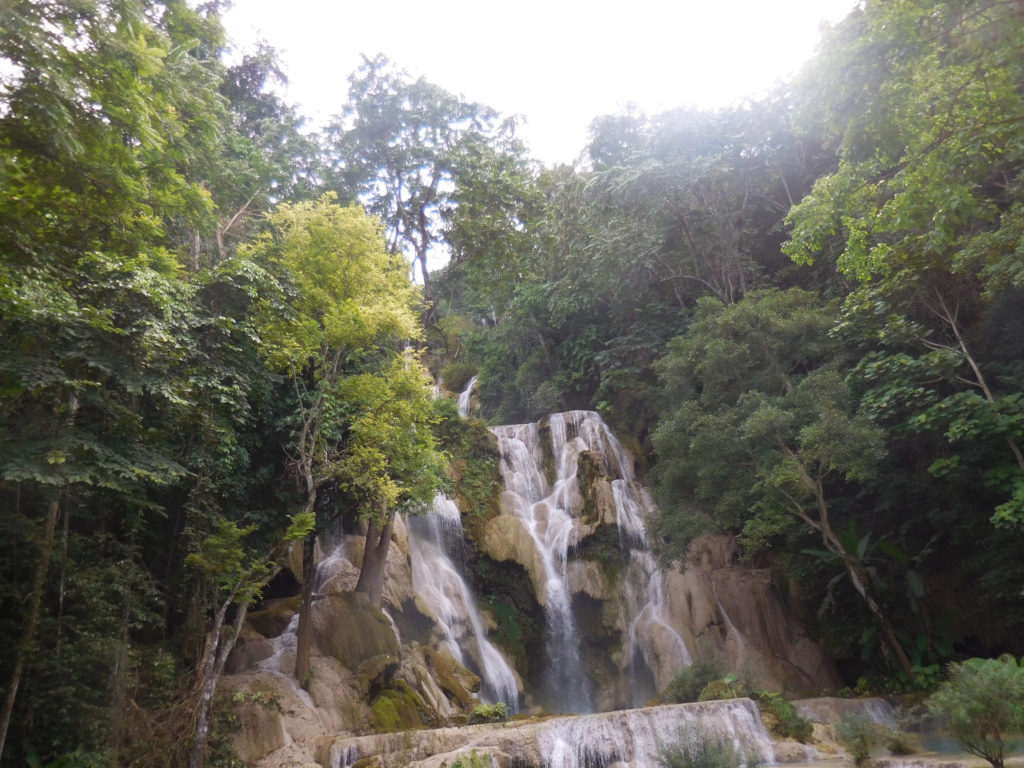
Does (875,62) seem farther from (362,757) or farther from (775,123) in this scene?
(775,123)

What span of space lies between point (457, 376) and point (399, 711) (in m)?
20.6

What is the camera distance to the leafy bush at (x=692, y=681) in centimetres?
1448

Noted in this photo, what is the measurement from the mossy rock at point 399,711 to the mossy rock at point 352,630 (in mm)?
759

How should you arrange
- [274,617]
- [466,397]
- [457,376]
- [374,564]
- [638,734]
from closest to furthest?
1. [638,734]
2. [274,617]
3. [374,564]
4. [466,397]
5. [457,376]

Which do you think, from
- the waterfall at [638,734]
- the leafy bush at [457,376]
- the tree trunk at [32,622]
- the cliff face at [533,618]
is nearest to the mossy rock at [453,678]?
the cliff face at [533,618]

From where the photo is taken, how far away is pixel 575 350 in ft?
88.6

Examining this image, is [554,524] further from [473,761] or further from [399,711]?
[473,761]

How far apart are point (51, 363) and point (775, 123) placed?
69.9 ft

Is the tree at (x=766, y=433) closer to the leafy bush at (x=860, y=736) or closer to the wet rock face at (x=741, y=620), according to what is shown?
the wet rock face at (x=741, y=620)

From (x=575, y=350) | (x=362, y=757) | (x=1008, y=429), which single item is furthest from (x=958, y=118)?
(x=575, y=350)

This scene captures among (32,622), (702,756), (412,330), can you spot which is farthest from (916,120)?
(32,622)

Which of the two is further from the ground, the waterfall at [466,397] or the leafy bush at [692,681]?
the waterfall at [466,397]

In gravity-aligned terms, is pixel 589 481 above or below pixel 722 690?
above

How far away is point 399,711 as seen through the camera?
44.5 ft
